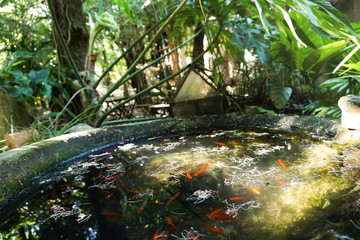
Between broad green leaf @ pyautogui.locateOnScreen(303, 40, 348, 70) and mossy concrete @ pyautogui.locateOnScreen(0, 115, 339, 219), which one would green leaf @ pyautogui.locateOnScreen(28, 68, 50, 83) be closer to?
mossy concrete @ pyautogui.locateOnScreen(0, 115, 339, 219)

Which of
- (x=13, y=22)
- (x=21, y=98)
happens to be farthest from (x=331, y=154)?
(x=13, y=22)

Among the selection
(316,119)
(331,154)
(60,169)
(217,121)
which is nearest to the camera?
(331,154)

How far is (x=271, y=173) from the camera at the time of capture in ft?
3.67

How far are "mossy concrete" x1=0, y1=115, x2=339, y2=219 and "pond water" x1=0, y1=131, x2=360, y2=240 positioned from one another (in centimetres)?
15

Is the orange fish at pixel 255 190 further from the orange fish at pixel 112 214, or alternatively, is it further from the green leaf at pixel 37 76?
the green leaf at pixel 37 76

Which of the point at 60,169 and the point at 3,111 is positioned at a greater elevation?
the point at 3,111

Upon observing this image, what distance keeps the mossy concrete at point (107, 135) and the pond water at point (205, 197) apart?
15 centimetres

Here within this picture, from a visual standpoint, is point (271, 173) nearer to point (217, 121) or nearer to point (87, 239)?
point (87, 239)

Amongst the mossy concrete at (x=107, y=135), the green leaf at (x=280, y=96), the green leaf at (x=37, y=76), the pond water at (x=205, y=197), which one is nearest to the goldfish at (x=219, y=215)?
the pond water at (x=205, y=197)

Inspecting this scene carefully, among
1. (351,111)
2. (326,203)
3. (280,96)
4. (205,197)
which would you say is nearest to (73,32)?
(280,96)

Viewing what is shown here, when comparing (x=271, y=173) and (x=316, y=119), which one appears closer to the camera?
(x=271, y=173)

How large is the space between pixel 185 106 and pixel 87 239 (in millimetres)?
1893

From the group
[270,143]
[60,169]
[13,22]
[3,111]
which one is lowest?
[270,143]

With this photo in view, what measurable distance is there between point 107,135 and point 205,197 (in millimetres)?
1315
